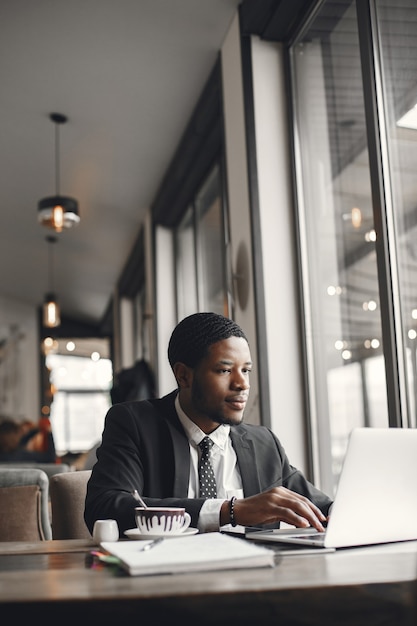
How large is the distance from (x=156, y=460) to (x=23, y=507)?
0.66m

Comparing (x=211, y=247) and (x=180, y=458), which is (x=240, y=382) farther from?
(x=211, y=247)

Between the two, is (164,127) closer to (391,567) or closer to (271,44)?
(271,44)

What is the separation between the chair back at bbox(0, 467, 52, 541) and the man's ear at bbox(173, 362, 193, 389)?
64 centimetres

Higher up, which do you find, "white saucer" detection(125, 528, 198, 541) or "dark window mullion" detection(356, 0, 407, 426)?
"dark window mullion" detection(356, 0, 407, 426)

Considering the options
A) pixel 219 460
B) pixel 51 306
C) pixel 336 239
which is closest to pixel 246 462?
pixel 219 460

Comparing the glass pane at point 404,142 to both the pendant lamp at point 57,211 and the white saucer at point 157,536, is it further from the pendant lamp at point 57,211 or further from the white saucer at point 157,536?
the pendant lamp at point 57,211

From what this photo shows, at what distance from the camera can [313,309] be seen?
12.2ft

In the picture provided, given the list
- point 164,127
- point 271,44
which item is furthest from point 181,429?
point 164,127

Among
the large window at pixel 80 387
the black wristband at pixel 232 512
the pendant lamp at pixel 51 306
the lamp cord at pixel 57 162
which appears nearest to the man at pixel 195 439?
the black wristband at pixel 232 512

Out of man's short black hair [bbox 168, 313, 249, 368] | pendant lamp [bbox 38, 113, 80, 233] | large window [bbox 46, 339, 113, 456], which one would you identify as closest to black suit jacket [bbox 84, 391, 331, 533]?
man's short black hair [bbox 168, 313, 249, 368]

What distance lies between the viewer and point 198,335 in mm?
2113

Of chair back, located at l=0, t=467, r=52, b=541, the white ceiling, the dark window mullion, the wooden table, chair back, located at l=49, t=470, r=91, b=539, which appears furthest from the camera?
the white ceiling

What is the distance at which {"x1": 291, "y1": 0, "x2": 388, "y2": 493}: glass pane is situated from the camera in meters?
3.03

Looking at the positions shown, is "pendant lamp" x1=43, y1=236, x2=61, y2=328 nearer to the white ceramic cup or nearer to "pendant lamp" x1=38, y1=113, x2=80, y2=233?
"pendant lamp" x1=38, y1=113, x2=80, y2=233
